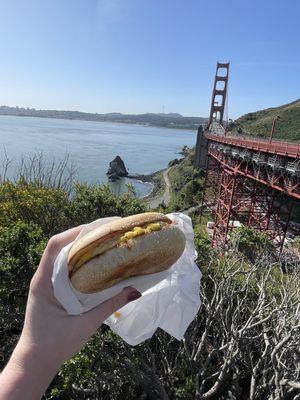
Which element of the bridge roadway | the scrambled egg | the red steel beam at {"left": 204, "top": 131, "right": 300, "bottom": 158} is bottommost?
the bridge roadway

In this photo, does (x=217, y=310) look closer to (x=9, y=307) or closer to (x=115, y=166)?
(x=9, y=307)

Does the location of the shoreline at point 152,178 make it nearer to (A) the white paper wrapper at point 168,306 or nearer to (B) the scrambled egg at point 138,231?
(A) the white paper wrapper at point 168,306

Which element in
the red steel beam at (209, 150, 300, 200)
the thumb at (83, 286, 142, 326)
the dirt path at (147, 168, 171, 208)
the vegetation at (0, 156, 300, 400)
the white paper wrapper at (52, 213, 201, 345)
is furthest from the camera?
the dirt path at (147, 168, 171, 208)

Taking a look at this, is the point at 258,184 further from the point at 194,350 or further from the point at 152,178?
the point at 152,178

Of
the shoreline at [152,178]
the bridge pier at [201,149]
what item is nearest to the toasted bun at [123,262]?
the bridge pier at [201,149]

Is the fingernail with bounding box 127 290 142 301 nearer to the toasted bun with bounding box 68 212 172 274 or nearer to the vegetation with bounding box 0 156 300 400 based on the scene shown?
the toasted bun with bounding box 68 212 172 274

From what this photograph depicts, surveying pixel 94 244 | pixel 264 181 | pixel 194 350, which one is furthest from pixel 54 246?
pixel 264 181

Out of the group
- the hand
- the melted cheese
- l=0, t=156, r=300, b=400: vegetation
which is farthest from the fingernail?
l=0, t=156, r=300, b=400: vegetation

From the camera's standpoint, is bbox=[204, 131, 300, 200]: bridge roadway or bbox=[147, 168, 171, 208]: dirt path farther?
bbox=[147, 168, 171, 208]: dirt path
